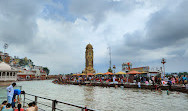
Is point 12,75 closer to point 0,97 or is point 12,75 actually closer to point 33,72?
point 0,97

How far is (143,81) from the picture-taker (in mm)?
30938

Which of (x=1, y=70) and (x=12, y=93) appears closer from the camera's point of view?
(x=12, y=93)

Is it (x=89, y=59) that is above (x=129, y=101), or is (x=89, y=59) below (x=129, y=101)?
above

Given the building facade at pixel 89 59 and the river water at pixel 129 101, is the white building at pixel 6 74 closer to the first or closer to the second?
the river water at pixel 129 101

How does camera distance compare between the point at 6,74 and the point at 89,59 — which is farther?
the point at 89,59

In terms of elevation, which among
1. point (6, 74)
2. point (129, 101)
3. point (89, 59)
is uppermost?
point (89, 59)

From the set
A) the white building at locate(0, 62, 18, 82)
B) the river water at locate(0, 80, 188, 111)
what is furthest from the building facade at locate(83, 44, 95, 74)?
the river water at locate(0, 80, 188, 111)

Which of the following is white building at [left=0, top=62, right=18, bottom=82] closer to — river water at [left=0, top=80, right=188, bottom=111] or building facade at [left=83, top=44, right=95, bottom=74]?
river water at [left=0, top=80, right=188, bottom=111]

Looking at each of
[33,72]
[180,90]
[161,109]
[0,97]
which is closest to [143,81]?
[180,90]

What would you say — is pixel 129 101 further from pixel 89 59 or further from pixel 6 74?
pixel 89 59

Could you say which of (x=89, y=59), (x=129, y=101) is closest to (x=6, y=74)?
(x=129, y=101)

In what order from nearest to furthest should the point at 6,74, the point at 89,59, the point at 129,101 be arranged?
the point at 129,101
the point at 6,74
the point at 89,59

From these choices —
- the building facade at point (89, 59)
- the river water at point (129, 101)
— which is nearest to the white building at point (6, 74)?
the river water at point (129, 101)

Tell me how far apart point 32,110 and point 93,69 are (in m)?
60.6
